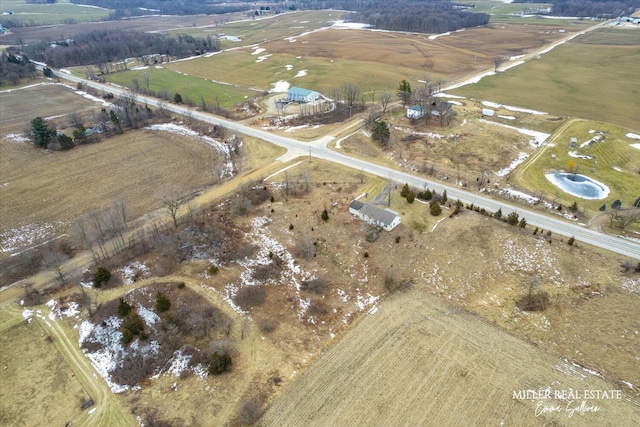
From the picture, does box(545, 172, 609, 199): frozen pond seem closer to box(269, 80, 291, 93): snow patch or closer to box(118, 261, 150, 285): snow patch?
box(118, 261, 150, 285): snow patch

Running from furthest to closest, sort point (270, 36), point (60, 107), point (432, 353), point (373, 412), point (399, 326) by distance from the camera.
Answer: point (270, 36) < point (60, 107) < point (399, 326) < point (432, 353) < point (373, 412)

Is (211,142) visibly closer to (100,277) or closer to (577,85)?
(100,277)

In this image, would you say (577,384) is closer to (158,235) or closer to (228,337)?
(228,337)

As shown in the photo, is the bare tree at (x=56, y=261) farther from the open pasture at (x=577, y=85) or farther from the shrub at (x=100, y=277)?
the open pasture at (x=577, y=85)

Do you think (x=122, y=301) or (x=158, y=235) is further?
(x=158, y=235)

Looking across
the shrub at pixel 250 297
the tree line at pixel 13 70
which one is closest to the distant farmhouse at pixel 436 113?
the shrub at pixel 250 297

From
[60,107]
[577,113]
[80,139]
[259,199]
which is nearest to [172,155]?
[80,139]
